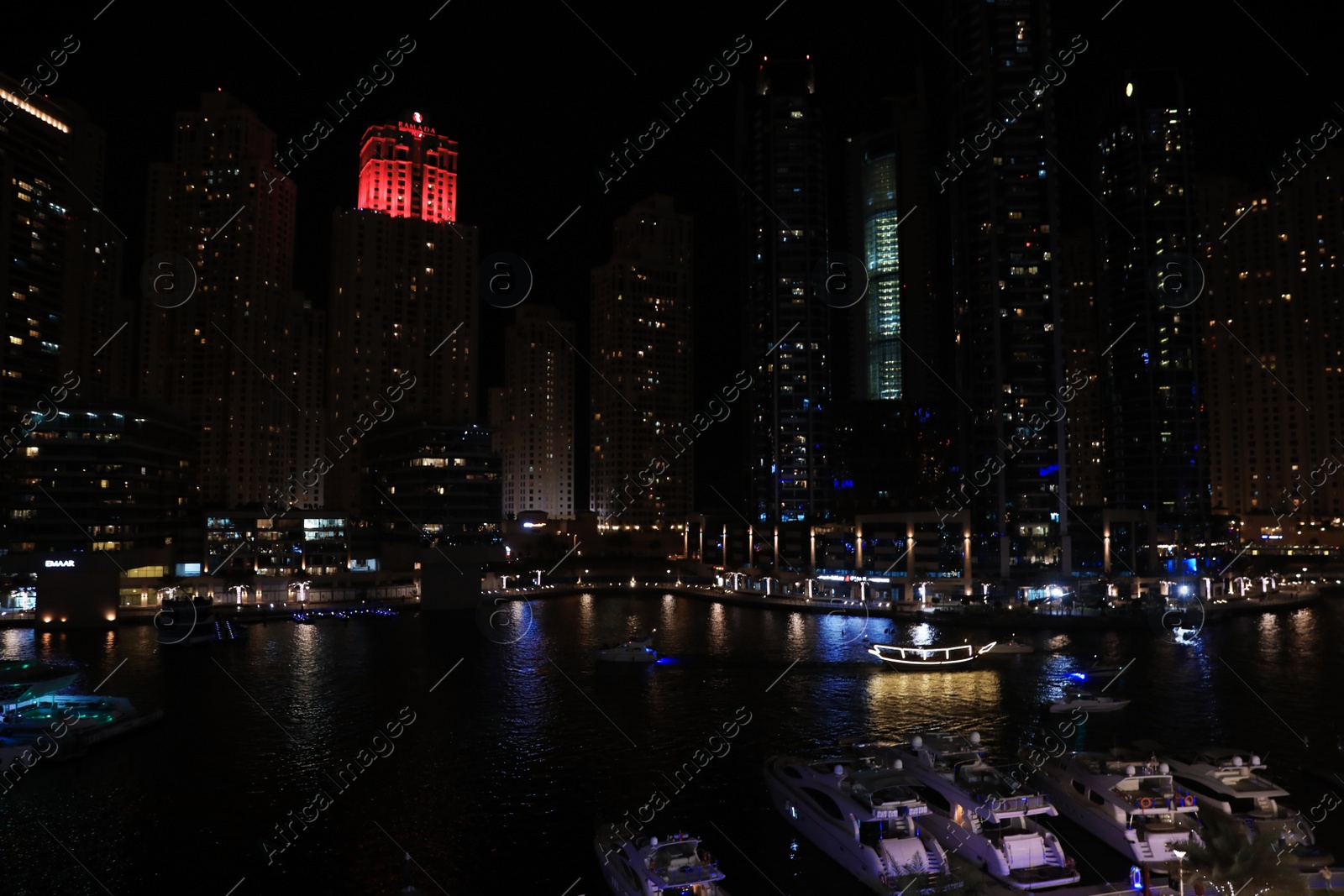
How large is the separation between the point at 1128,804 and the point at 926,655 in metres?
31.7

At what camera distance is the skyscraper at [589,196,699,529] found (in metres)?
184

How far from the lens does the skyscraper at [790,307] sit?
441 ft

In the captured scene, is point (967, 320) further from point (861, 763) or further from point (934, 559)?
point (861, 763)

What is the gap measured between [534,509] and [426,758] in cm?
16344

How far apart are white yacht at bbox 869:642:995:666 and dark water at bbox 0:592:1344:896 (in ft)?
5.36

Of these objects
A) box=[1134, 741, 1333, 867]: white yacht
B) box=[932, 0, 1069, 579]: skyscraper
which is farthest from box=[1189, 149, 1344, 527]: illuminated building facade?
box=[1134, 741, 1333, 867]: white yacht

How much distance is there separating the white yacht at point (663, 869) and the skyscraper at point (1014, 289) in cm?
9356

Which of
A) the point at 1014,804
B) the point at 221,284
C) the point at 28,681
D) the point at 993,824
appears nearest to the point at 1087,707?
the point at 993,824

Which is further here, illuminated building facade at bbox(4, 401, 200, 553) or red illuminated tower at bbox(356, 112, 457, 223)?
red illuminated tower at bbox(356, 112, 457, 223)

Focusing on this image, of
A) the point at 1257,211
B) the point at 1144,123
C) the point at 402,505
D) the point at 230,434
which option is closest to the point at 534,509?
the point at 230,434

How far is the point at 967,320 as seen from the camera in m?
116

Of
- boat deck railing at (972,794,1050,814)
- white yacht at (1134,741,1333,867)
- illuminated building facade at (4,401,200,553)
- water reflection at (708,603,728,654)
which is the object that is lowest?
water reflection at (708,603,728,654)

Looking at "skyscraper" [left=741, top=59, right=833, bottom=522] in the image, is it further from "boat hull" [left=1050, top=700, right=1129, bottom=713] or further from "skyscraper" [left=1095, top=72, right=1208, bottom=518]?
"boat hull" [left=1050, top=700, right=1129, bottom=713]

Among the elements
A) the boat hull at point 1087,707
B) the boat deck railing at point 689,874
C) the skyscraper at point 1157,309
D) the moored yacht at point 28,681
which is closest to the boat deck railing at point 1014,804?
the boat deck railing at point 689,874
